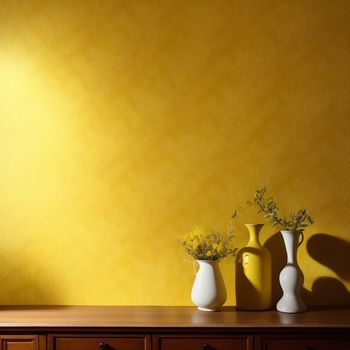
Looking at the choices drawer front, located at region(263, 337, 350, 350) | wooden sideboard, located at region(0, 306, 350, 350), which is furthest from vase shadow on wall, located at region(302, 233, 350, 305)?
drawer front, located at region(263, 337, 350, 350)

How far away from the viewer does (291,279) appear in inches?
95.4

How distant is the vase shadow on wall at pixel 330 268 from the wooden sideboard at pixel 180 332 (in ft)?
0.76

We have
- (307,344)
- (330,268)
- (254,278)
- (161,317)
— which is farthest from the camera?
(330,268)

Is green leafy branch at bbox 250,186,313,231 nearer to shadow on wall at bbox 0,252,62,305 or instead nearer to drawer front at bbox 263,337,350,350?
drawer front at bbox 263,337,350,350

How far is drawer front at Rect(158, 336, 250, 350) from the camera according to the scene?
7.19 ft

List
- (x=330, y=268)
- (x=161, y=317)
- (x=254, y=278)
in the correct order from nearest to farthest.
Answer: (x=161, y=317)
(x=254, y=278)
(x=330, y=268)

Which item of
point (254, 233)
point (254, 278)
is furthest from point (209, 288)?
point (254, 233)

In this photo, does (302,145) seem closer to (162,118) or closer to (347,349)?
(162,118)

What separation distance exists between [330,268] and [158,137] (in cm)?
111

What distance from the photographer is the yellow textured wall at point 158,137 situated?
8.63ft

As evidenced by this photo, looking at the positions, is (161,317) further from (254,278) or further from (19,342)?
(19,342)

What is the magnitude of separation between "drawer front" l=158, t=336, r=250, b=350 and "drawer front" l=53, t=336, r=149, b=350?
0.30 feet

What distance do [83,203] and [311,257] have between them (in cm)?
121

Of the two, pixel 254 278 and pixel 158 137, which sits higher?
pixel 158 137
